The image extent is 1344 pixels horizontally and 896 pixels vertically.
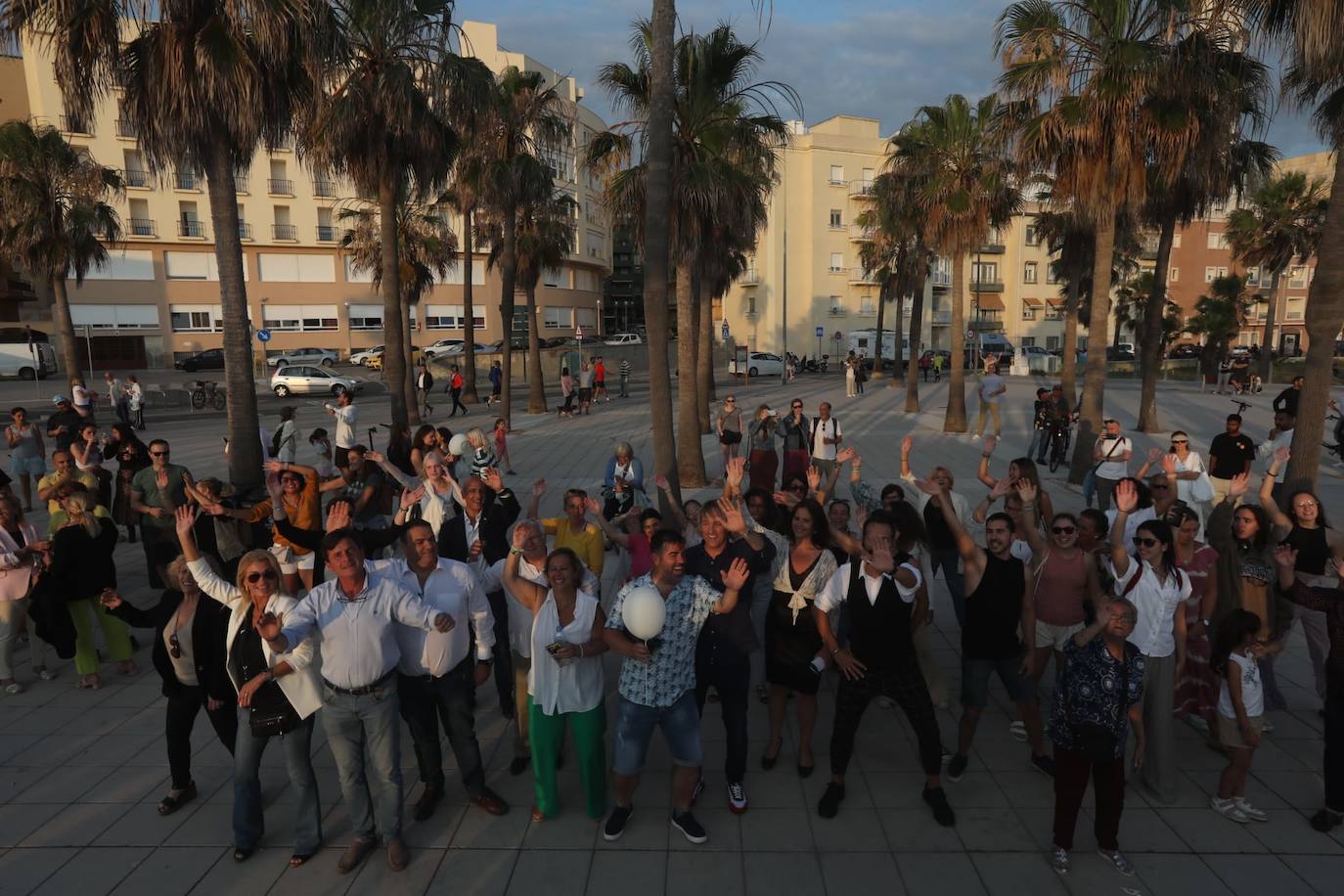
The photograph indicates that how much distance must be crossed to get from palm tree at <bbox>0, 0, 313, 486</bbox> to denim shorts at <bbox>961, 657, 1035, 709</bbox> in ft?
31.1

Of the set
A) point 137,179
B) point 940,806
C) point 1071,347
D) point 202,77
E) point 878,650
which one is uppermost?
point 137,179

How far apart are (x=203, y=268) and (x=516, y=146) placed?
117 feet

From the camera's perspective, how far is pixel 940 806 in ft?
14.1

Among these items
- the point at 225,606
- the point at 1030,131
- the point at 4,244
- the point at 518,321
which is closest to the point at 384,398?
the point at 4,244

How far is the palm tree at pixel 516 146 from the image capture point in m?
20.1

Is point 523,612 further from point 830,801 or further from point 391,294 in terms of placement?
point 391,294

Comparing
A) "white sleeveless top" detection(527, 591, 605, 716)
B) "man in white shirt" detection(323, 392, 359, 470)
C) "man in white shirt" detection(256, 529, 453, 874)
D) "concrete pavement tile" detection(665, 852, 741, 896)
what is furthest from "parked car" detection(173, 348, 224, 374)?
"concrete pavement tile" detection(665, 852, 741, 896)

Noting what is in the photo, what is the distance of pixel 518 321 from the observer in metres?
52.5

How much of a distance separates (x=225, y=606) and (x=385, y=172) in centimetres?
1275

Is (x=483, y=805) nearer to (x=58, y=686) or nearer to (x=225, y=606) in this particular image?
(x=225, y=606)

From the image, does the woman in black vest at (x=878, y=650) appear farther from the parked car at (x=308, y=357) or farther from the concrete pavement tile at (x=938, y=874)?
the parked car at (x=308, y=357)

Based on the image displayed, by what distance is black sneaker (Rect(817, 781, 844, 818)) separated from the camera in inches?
171

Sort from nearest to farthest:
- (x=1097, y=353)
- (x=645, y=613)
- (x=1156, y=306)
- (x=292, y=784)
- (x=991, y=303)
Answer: (x=645, y=613) → (x=292, y=784) → (x=1097, y=353) → (x=1156, y=306) → (x=991, y=303)

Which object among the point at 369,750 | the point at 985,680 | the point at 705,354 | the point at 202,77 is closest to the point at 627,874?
the point at 369,750
